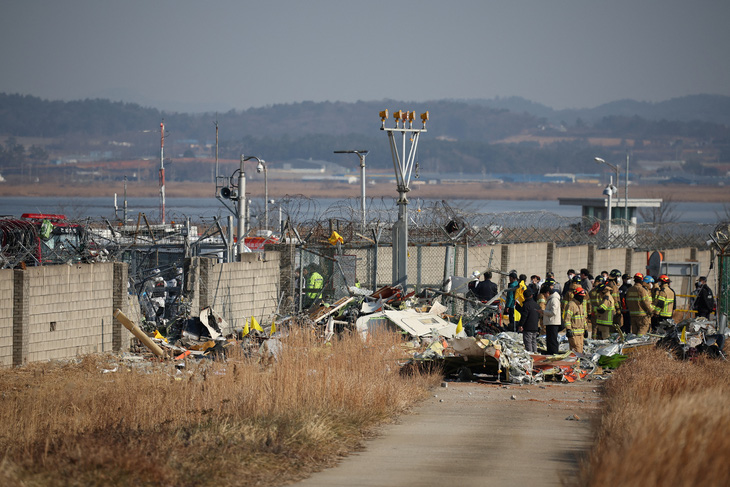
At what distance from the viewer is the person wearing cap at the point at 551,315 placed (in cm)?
1656

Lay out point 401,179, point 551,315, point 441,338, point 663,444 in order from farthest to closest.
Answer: point 401,179
point 441,338
point 551,315
point 663,444

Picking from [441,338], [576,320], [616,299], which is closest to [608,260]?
[616,299]

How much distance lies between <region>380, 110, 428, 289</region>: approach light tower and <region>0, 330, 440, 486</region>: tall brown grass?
6.39 m

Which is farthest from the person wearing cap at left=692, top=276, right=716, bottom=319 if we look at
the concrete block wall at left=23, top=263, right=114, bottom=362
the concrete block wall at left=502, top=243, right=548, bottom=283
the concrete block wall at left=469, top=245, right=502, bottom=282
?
the concrete block wall at left=23, top=263, right=114, bottom=362

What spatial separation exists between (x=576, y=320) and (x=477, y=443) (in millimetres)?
7916

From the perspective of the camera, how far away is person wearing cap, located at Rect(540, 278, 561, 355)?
652 inches

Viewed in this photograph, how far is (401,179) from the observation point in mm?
20188

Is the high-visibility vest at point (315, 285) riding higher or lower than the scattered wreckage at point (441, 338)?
higher

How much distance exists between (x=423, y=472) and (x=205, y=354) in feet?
28.2

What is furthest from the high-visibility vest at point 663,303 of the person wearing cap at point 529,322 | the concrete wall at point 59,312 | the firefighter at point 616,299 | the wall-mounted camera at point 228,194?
the concrete wall at point 59,312

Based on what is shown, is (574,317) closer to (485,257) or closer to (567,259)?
(485,257)

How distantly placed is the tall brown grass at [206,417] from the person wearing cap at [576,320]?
4.28 metres

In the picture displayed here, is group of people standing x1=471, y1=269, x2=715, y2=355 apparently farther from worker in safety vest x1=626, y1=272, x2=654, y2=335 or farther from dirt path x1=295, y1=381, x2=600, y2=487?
dirt path x1=295, y1=381, x2=600, y2=487

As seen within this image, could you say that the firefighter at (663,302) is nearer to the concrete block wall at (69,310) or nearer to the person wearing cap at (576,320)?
the person wearing cap at (576,320)
